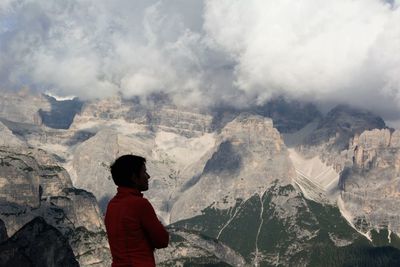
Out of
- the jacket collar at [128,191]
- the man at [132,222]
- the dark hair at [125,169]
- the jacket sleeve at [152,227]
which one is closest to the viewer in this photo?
the jacket sleeve at [152,227]

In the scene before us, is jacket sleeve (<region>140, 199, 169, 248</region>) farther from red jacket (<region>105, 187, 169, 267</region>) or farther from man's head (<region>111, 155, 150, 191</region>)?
man's head (<region>111, 155, 150, 191</region>)

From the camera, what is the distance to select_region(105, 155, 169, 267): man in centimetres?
1680

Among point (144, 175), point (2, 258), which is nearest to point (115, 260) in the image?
point (144, 175)

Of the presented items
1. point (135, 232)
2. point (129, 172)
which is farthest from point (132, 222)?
point (129, 172)

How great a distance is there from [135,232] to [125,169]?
1.43 meters

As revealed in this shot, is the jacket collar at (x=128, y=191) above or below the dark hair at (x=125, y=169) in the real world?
below

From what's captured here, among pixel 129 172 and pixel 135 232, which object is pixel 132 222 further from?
pixel 129 172

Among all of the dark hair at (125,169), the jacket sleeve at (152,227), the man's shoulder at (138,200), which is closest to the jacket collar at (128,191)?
the dark hair at (125,169)

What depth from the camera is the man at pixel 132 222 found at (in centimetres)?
1680

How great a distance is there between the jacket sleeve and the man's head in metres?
0.72

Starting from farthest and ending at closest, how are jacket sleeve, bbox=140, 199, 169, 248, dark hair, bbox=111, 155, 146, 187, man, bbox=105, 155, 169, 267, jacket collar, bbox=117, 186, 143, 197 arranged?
dark hair, bbox=111, 155, 146, 187 → jacket collar, bbox=117, 186, 143, 197 → man, bbox=105, 155, 169, 267 → jacket sleeve, bbox=140, 199, 169, 248

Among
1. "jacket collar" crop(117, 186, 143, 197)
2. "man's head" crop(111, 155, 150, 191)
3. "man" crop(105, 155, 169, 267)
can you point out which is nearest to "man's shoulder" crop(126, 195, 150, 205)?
"man" crop(105, 155, 169, 267)

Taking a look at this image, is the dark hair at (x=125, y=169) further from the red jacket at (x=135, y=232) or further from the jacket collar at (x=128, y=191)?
the red jacket at (x=135, y=232)

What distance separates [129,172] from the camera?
687 inches
